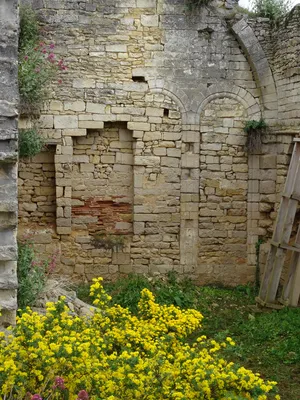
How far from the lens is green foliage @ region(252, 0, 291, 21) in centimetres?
1028

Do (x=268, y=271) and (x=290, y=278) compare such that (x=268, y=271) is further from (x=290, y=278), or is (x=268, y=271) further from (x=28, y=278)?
(x=28, y=278)

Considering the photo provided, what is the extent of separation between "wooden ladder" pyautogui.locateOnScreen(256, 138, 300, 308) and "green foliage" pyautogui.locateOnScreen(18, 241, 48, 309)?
3.52m

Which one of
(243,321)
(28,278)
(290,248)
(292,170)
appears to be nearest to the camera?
(28,278)

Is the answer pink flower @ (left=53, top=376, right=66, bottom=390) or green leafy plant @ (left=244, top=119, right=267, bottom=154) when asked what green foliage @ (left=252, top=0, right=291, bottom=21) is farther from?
pink flower @ (left=53, top=376, right=66, bottom=390)

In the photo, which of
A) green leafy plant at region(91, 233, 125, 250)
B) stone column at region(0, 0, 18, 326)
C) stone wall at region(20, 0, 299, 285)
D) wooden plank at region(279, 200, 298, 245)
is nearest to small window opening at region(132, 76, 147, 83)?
stone wall at region(20, 0, 299, 285)

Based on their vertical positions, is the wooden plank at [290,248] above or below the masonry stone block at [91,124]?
below

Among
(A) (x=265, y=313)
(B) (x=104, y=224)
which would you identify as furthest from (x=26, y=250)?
(A) (x=265, y=313)

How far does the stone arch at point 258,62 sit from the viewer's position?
10.2 metres

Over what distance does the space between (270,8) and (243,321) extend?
16.8 feet

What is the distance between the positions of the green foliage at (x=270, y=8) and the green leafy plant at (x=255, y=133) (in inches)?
67.4

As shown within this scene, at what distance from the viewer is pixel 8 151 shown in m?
5.15

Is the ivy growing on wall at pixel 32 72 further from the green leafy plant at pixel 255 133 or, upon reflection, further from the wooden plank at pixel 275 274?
the wooden plank at pixel 275 274

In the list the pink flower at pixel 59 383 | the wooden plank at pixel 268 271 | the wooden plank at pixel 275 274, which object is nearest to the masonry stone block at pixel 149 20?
the wooden plank at pixel 268 271

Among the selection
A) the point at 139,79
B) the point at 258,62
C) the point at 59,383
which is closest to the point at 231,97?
the point at 258,62
